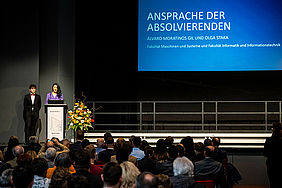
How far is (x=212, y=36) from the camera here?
11.0m

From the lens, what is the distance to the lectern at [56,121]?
9.11 meters

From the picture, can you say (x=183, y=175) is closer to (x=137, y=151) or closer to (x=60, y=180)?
(x=60, y=180)

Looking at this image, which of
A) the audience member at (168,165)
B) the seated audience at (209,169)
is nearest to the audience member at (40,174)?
the audience member at (168,165)

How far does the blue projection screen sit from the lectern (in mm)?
2788

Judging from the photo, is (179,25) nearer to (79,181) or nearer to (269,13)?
(269,13)

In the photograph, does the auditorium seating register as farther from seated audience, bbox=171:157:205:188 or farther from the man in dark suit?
seated audience, bbox=171:157:205:188

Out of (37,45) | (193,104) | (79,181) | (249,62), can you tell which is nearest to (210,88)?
(193,104)

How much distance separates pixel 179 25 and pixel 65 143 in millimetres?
5304

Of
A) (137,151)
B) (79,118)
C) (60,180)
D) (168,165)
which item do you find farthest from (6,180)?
(79,118)

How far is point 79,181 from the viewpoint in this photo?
10.8ft

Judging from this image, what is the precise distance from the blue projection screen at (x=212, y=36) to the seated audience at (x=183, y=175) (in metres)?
6.83

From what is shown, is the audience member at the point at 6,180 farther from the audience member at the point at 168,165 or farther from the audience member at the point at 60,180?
the audience member at the point at 168,165

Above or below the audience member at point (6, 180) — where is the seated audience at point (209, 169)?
below

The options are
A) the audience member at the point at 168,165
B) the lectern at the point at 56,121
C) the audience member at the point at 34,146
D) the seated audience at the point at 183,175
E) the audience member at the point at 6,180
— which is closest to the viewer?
the audience member at the point at 6,180
